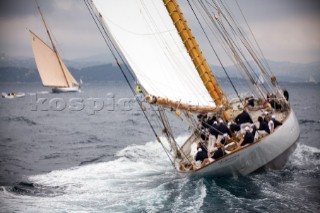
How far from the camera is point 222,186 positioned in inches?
698

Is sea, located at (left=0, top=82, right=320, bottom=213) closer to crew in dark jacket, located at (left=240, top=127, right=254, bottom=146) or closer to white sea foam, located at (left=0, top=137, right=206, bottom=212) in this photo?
white sea foam, located at (left=0, top=137, right=206, bottom=212)

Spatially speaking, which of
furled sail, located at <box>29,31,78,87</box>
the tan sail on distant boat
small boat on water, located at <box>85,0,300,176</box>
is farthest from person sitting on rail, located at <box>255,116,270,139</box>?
furled sail, located at <box>29,31,78,87</box>

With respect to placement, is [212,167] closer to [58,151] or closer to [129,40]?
[129,40]

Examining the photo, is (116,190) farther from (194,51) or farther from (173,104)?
(194,51)

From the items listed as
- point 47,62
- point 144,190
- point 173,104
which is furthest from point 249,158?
point 47,62

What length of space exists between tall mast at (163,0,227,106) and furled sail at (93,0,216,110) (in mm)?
249

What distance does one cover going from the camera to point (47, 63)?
268 ft

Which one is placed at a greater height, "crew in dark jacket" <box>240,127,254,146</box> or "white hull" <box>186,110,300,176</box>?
"crew in dark jacket" <box>240,127,254,146</box>

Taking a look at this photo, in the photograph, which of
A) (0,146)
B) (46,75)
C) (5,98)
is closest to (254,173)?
(0,146)

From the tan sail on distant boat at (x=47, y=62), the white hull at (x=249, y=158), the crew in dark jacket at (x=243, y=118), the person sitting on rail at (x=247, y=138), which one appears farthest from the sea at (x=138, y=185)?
the tan sail on distant boat at (x=47, y=62)

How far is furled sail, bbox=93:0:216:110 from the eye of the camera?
1712 cm

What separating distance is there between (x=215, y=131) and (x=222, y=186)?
290 centimetres

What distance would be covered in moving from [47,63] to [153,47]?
68717 millimetres

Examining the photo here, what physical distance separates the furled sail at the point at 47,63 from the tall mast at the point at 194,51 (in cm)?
6430
